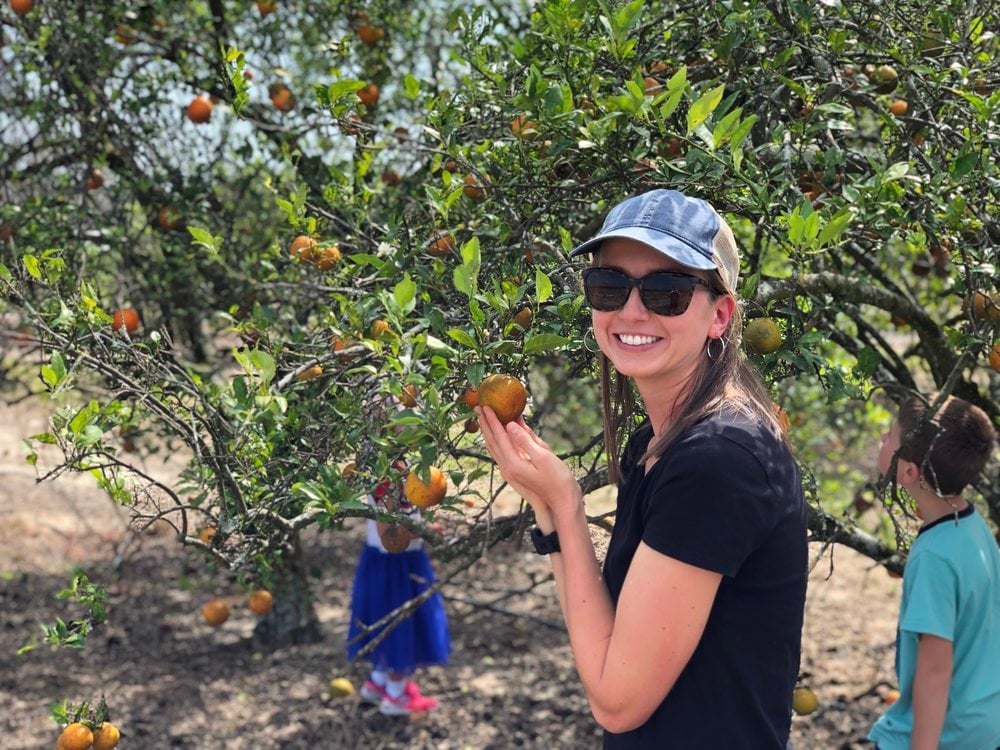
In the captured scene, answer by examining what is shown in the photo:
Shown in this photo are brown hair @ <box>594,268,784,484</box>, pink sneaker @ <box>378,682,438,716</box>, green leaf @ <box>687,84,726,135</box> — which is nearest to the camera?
brown hair @ <box>594,268,784,484</box>

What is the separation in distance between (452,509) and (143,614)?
14.2 ft

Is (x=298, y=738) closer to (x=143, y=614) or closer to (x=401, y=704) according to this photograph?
(x=401, y=704)

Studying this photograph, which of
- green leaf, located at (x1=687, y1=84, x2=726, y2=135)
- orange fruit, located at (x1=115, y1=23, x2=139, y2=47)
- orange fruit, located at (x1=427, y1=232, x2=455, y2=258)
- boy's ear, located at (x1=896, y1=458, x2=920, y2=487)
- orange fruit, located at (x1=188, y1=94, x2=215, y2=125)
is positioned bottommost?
boy's ear, located at (x1=896, y1=458, x2=920, y2=487)

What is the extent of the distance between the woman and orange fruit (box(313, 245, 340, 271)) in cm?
109

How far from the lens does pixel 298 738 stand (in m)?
4.30

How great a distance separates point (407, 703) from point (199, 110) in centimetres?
263

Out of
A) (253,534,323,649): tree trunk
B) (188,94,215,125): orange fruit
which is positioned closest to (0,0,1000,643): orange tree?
(188,94,215,125): orange fruit

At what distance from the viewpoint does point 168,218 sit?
13.3ft

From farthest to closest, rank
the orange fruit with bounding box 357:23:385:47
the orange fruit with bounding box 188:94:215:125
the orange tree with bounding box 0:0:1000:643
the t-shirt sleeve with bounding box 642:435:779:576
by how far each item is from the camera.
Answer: the orange fruit with bounding box 188:94:215:125, the orange fruit with bounding box 357:23:385:47, the orange tree with bounding box 0:0:1000:643, the t-shirt sleeve with bounding box 642:435:779:576

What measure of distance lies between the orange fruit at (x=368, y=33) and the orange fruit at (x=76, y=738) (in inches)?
105

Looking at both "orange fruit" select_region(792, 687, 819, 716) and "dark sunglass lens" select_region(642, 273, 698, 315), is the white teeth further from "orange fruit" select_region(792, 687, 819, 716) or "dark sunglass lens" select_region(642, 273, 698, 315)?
"orange fruit" select_region(792, 687, 819, 716)

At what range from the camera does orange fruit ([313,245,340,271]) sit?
2.59 m

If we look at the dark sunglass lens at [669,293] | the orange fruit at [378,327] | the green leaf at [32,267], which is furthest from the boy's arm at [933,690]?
the green leaf at [32,267]

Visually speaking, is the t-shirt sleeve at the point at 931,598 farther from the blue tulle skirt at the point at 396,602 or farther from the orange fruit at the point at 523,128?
the blue tulle skirt at the point at 396,602
